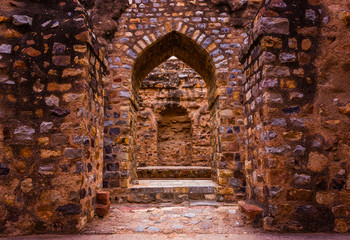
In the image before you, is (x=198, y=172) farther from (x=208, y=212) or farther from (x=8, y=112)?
(x=8, y=112)

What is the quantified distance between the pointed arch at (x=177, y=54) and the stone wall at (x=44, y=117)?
2730 mm

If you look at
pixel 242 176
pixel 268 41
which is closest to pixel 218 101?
pixel 242 176

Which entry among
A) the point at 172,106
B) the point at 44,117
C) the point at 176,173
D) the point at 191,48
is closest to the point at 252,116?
the point at 44,117

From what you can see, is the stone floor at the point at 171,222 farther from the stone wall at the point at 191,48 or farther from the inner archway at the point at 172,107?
the inner archway at the point at 172,107

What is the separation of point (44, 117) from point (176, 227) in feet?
6.56

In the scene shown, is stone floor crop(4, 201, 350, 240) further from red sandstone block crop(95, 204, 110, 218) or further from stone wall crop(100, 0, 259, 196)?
stone wall crop(100, 0, 259, 196)

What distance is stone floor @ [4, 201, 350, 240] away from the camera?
2465mm

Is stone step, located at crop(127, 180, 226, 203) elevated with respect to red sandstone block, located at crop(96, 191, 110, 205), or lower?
lower

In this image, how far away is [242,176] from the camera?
16.6 feet

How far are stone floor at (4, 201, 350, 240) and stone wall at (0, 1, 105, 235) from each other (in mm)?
265

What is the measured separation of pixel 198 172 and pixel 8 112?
6.49 m

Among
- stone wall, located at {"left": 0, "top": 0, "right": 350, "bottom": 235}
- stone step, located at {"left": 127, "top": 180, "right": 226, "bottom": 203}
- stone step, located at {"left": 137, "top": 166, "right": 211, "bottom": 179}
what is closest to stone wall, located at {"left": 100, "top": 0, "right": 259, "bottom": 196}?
stone step, located at {"left": 127, "top": 180, "right": 226, "bottom": 203}

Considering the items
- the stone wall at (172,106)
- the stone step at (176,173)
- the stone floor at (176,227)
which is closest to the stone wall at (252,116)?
the stone floor at (176,227)

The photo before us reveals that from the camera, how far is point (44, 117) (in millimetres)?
2699
